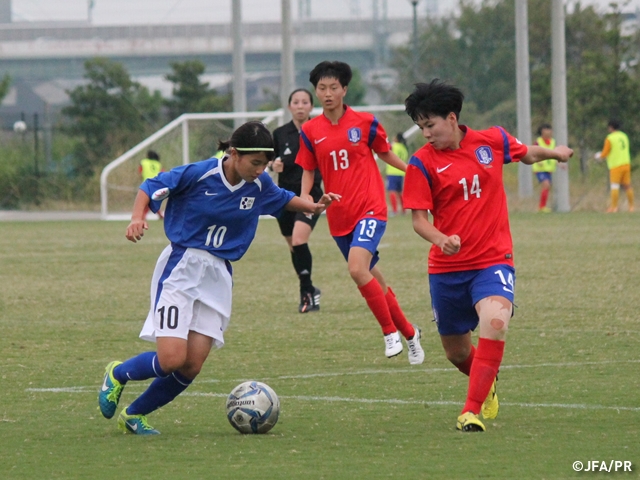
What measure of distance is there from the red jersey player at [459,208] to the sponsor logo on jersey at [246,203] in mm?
782

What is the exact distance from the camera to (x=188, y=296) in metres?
5.90

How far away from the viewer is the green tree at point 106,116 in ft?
130

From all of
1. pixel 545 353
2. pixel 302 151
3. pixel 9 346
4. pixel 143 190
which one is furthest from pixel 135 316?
pixel 143 190

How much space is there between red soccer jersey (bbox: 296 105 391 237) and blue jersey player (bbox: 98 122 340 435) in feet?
8.65

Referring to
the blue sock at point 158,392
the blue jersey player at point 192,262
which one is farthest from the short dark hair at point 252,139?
the blue sock at point 158,392

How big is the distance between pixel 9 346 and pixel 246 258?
8394 mm

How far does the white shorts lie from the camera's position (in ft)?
19.2

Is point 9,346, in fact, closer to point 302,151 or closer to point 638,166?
point 302,151

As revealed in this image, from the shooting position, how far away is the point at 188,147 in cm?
3092

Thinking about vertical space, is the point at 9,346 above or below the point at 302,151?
below

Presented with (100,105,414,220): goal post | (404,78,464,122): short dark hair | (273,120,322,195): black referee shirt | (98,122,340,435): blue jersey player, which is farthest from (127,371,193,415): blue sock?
(100,105,414,220): goal post

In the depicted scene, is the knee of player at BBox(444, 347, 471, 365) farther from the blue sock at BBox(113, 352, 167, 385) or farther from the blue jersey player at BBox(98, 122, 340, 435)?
the blue sock at BBox(113, 352, 167, 385)

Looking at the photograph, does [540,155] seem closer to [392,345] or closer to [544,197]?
[392,345]

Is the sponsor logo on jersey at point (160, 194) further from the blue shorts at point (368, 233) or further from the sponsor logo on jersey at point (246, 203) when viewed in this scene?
the blue shorts at point (368, 233)
